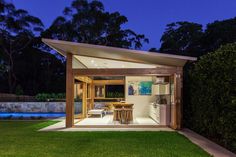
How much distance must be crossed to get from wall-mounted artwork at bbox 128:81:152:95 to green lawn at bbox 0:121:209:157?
7399 mm

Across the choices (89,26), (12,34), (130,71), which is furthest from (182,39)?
(130,71)

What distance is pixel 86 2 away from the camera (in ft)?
105

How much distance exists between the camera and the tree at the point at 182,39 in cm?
3083

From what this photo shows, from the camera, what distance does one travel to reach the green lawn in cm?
673

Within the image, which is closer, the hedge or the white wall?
the hedge

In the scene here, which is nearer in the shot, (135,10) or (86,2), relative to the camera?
(86,2)

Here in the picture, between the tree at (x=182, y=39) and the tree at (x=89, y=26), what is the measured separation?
14.0 ft

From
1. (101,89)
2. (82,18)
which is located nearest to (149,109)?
(101,89)

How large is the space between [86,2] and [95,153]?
27139mm

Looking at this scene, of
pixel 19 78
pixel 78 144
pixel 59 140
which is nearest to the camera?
pixel 78 144

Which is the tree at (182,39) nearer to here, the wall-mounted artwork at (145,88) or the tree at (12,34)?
the wall-mounted artwork at (145,88)

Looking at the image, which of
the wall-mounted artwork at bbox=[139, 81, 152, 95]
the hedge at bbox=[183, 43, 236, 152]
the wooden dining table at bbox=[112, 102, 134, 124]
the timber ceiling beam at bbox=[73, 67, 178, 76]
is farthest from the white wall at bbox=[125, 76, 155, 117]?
the hedge at bbox=[183, 43, 236, 152]

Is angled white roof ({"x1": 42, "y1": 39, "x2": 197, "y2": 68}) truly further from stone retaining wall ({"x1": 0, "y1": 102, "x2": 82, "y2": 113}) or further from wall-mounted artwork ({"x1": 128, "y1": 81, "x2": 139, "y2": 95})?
stone retaining wall ({"x1": 0, "y1": 102, "x2": 82, "y2": 113})

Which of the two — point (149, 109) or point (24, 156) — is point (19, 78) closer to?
point (149, 109)
